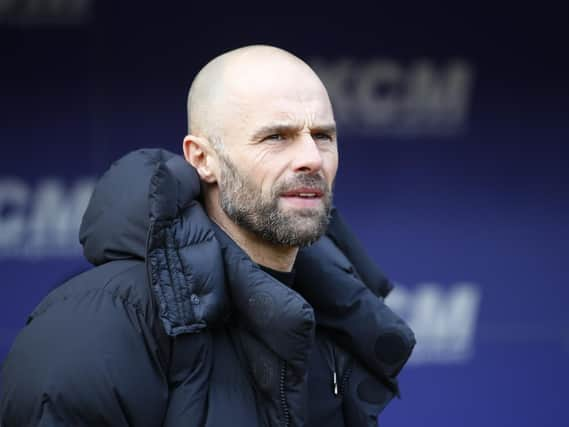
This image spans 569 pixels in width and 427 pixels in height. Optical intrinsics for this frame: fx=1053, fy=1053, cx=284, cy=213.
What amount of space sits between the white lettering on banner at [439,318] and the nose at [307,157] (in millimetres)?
2211

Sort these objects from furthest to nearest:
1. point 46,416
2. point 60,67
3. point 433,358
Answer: point 433,358
point 60,67
point 46,416

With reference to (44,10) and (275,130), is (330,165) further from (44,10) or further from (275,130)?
(44,10)

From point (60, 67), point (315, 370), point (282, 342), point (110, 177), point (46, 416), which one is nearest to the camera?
point (46, 416)

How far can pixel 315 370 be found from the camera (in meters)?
1.77

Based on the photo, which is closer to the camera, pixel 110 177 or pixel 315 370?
pixel 110 177

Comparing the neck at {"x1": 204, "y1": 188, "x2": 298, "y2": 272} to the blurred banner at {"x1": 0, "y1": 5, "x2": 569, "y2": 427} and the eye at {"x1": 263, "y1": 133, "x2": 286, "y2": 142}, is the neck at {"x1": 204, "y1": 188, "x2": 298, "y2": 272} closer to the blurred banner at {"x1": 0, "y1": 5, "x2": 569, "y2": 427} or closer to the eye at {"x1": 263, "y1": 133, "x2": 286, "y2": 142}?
the eye at {"x1": 263, "y1": 133, "x2": 286, "y2": 142}

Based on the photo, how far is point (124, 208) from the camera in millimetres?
1587

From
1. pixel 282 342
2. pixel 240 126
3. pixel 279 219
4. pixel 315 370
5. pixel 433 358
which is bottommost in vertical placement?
pixel 433 358

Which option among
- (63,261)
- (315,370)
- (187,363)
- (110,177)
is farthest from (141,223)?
(63,261)

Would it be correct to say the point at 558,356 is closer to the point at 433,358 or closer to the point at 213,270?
the point at 433,358

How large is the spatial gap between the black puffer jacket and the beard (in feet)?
0.17

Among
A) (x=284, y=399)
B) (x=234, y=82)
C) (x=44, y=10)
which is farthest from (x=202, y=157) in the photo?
(x=44, y=10)

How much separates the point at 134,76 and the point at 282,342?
2.20m

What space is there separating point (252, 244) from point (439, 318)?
7.37 ft
